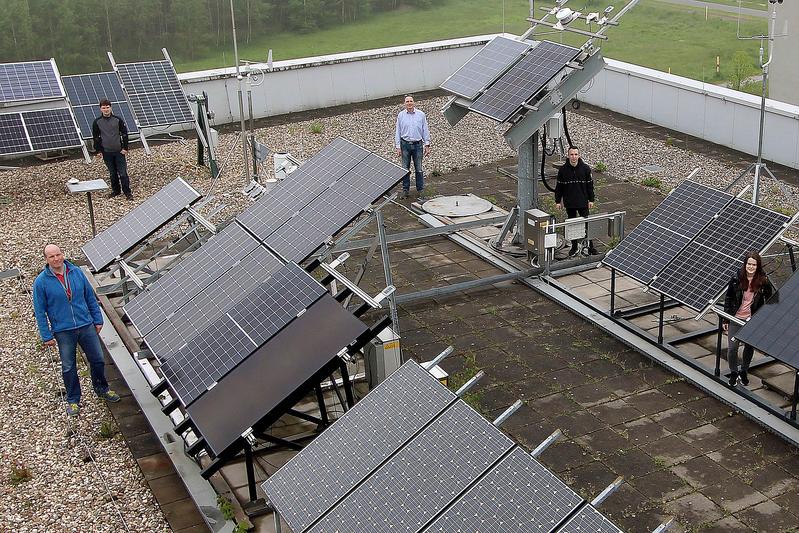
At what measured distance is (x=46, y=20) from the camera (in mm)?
21531

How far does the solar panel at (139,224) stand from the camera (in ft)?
35.9

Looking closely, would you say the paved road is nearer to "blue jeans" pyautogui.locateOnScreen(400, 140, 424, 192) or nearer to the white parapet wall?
the white parapet wall

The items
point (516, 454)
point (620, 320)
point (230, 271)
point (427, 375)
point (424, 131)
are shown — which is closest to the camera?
Result: point (516, 454)

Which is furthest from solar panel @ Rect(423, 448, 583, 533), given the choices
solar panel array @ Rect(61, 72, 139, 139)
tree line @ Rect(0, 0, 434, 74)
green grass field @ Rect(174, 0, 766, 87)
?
tree line @ Rect(0, 0, 434, 74)

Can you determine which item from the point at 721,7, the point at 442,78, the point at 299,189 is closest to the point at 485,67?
the point at 299,189

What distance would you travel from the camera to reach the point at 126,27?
871 inches

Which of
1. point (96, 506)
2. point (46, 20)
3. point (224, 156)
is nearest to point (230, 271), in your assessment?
point (96, 506)

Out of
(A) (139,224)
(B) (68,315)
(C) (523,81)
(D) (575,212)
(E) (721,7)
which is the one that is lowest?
(D) (575,212)

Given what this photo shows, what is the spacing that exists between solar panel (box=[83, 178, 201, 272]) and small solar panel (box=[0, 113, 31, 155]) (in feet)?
19.5

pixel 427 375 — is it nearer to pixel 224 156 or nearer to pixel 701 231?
pixel 701 231

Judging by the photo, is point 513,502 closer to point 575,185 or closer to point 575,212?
point 575,185

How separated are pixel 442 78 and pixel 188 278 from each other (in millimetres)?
14206

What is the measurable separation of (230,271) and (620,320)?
15.2 feet

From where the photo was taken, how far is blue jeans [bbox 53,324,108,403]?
962cm
